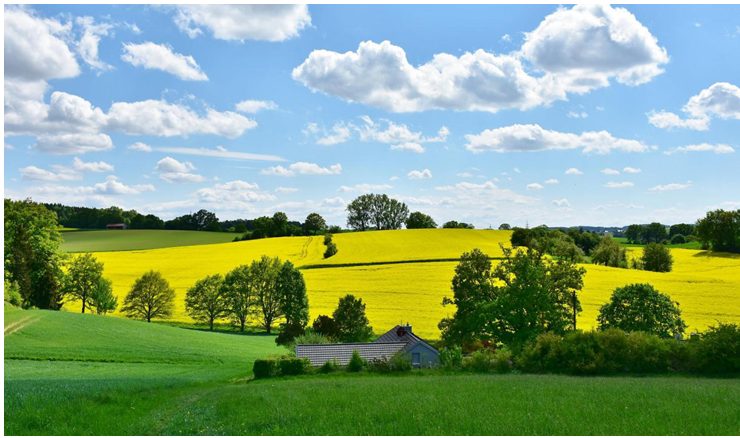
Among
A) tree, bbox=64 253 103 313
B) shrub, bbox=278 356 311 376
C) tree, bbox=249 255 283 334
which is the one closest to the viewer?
shrub, bbox=278 356 311 376

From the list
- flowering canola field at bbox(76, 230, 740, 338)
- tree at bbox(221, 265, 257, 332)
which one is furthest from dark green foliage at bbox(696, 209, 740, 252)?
tree at bbox(221, 265, 257, 332)

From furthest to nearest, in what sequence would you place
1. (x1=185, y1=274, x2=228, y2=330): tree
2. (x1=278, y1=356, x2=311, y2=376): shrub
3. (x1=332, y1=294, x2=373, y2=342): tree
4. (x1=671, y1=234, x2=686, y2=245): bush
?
1. (x1=671, y1=234, x2=686, y2=245): bush
2. (x1=185, y1=274, x2=228, y2=330): tree
3. (x1=332, y1=294, x2=373, y2=342): tree
4. (x1=278, y1=356, x2=311, y2=376): shrub

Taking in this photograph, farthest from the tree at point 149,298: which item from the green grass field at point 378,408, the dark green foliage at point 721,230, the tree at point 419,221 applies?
the dark green foliage at point 721,230

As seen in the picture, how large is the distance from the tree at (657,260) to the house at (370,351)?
206 feet

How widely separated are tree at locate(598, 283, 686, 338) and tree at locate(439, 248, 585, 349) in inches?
116

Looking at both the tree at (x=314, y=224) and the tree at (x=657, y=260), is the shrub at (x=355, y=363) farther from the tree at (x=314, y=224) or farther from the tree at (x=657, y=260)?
the tree at (x=314, y=224)

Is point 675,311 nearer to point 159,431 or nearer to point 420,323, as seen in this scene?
point 420,323

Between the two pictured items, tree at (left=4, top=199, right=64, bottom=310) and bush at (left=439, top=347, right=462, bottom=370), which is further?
tree at (left=4, top=199, right=64, bottom=310)

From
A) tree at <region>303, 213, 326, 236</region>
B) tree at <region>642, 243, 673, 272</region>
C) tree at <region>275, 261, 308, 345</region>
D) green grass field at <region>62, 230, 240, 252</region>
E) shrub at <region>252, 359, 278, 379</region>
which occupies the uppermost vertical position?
tree at <region>303, 213, 326, 236</region>

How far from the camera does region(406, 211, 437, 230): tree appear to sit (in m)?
138

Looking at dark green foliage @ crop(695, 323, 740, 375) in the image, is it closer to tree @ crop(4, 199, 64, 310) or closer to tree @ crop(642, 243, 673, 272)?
tree @ crop(4, 199, 64, 310)

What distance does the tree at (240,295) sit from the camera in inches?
2645

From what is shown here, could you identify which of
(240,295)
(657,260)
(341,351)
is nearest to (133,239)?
(240,295)

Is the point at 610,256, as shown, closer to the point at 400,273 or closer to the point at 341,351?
the point at 400,273
